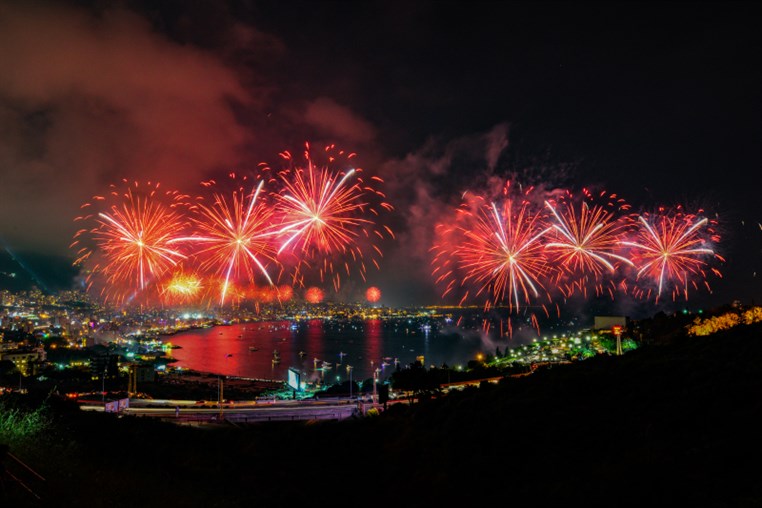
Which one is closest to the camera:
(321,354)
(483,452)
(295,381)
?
(483,452)

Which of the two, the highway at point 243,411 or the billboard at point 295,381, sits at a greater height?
the highway at point 243,411

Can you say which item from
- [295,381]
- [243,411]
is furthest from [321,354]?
[243,411]

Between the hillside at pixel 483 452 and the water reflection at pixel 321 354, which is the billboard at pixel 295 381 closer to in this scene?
the water reflection at pixel 321 354

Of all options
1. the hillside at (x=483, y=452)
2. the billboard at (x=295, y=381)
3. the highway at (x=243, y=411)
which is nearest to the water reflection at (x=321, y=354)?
the billboard at (x=295, y=381)

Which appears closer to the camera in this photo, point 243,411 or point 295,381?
point 243,411

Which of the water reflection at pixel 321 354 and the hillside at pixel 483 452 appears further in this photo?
the water reflection at pixel 321 354

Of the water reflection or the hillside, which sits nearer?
the hillside

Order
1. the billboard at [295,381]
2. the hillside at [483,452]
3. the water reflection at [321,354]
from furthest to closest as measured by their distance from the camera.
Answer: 1. the water reflection at [321,354]
2. the billboard at [295,381]
3. the hillside at [483,452]

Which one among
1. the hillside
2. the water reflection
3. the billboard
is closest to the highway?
the hillside

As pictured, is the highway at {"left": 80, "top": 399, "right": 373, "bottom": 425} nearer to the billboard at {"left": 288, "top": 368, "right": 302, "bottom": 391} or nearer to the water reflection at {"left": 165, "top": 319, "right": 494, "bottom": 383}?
the billboard at {"left": 288, "top": 368, "right": 302, "bottom": 391}

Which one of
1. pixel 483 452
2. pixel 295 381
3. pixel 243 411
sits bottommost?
pixel 295 381

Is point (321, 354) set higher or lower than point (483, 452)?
lower

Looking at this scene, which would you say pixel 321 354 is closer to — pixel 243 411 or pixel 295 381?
pixel 295 381

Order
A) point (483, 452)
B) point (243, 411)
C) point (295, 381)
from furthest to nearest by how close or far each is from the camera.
Answer: point (295, 381) < point (243, 411) < point (483, 452)
